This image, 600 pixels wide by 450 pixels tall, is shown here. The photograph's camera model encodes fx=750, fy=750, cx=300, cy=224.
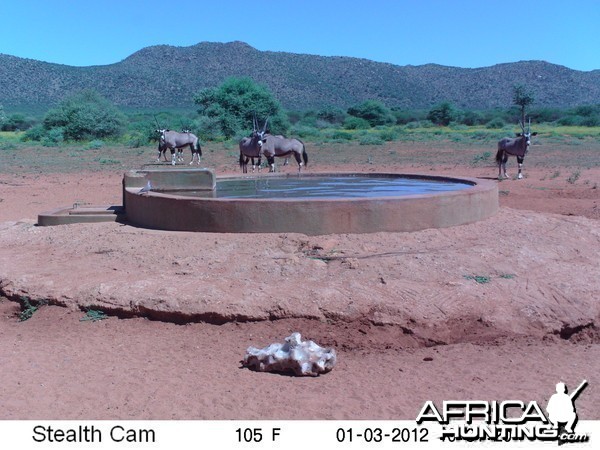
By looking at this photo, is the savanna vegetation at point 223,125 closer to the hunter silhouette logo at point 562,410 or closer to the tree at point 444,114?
the tree at point 444,114

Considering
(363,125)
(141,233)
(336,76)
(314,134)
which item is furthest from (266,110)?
(336,76)

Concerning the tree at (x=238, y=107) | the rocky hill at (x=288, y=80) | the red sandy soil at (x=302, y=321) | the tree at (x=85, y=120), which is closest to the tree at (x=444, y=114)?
the tree at (x=238, y=107)

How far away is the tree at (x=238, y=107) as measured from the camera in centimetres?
4441

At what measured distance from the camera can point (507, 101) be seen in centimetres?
9038

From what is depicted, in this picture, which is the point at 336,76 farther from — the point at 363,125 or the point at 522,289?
the point at 522,289

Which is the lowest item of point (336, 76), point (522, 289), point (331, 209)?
point (522, 289)

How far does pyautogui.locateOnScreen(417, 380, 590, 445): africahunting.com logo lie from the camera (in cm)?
473

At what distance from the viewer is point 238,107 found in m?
47.3

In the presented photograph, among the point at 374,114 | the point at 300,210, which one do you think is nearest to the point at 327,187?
the point at 300,210

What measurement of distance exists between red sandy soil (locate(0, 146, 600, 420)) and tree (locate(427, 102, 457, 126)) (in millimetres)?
56236

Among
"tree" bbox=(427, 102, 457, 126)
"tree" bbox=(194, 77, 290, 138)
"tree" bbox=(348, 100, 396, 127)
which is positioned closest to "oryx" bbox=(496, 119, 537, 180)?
"tree" bbox=(194, 77, 290, 138)

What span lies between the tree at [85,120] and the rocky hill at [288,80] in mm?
37674

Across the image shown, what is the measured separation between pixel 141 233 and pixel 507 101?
86.8m

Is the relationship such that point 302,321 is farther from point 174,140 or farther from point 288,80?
point 288,80
